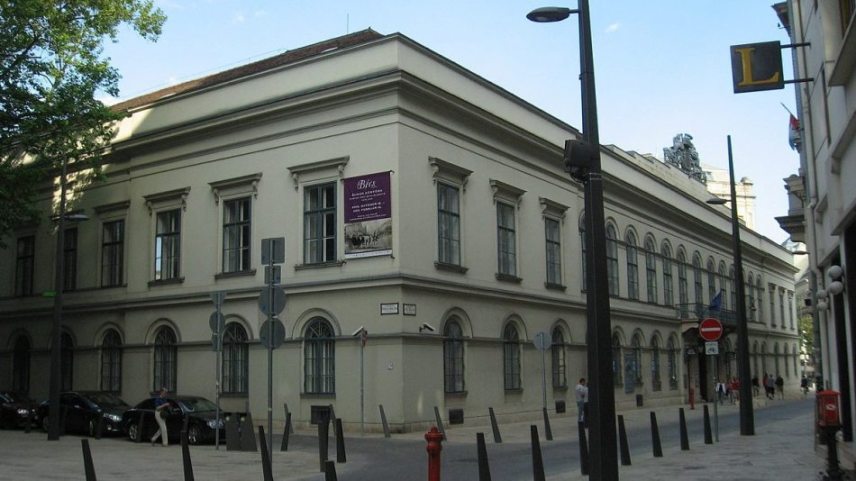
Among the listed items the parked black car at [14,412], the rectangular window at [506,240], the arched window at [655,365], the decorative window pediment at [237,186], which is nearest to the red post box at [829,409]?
the rectangular window at [506,240]

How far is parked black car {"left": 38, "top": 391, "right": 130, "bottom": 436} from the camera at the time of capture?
87.2ft

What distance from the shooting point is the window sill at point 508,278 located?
3231 cm

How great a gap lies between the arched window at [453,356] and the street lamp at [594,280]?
59.6 ft

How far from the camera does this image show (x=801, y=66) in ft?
65.9

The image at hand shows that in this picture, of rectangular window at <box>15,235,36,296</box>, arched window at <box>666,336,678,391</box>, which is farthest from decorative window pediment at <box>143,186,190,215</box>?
arched window at <box>666,336,678,391</box>

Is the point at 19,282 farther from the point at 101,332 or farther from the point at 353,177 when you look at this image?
the point at 353,177

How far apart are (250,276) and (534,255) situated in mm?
11252

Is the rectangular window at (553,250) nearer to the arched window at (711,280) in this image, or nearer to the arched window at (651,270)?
the arched window at (651,270)

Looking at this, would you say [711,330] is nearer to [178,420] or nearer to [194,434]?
[194,434]

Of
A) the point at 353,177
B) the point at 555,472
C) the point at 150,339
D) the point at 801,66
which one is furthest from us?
the point at 150,339

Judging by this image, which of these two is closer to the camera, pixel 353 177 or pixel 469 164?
pixel 353 177

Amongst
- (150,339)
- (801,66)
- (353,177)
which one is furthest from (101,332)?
(801,66)

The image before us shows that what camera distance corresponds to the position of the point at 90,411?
2716 cm

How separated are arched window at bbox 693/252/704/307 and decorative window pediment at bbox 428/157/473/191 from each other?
98.4ft
